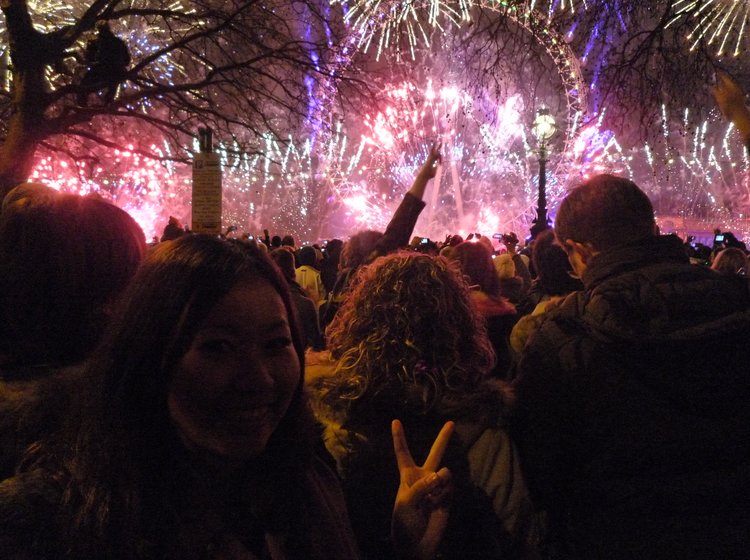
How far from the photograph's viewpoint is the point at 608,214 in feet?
7.45

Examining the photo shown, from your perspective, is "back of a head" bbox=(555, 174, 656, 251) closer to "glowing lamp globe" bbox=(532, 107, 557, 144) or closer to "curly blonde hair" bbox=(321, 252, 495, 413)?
"curly blonde hair" bbox=(321, 252, 495, 413)

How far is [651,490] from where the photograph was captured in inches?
75.0

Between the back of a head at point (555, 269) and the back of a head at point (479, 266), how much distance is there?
0.33 m

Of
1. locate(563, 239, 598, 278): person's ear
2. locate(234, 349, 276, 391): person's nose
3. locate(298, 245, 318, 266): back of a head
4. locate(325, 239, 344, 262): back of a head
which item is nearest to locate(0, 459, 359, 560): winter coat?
locate(234, 349, 276, 391): person's nose

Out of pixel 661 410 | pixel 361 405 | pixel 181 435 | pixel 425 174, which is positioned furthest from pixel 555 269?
pixel 181 435

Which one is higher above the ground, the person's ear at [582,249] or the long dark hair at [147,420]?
the person's ear at [582,249]

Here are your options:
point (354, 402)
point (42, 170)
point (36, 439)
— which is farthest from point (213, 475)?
point (42, 170)

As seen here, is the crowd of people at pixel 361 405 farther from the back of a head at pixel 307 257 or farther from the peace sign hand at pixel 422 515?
the back of a head at pixel 307 257

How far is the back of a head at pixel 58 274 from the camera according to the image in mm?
1730

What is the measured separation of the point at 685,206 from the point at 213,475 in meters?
64.2

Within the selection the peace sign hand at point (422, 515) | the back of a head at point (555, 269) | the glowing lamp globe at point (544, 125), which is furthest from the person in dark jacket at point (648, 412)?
the glowing lamp globe at point (544, 125)

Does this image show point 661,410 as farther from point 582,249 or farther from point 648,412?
point 582,249

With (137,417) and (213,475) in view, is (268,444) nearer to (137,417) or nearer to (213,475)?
(213,475)

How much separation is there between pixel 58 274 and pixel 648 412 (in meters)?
1.84
